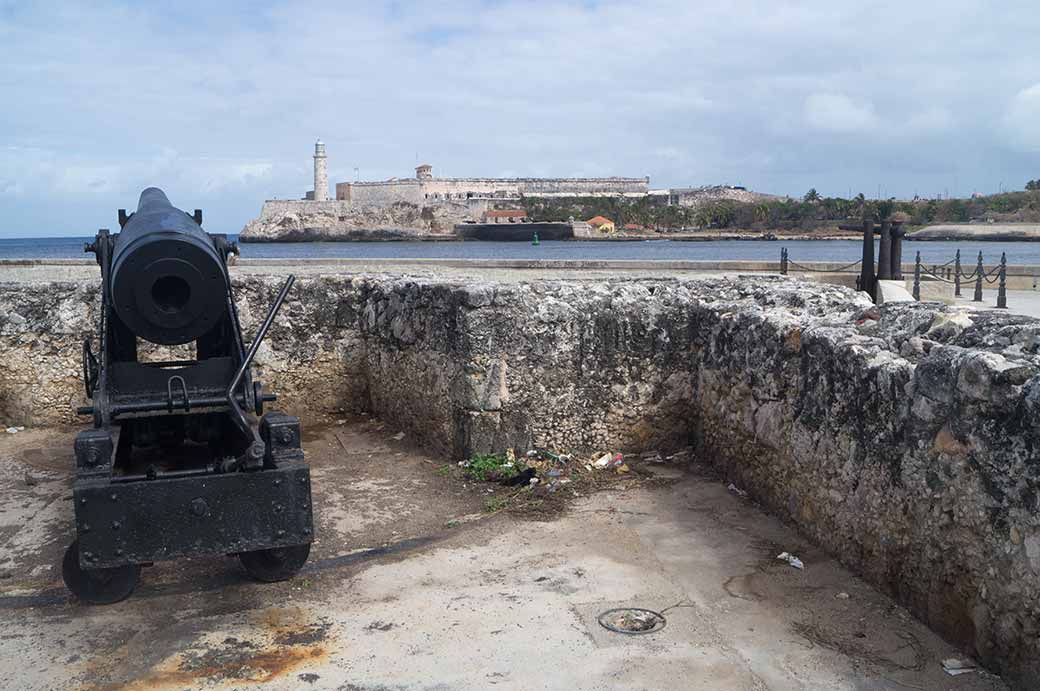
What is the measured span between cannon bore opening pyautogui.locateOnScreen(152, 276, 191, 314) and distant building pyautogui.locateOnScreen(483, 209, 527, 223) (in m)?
104

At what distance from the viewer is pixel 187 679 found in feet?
12.8

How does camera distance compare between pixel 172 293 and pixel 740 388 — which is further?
pixel 740 388

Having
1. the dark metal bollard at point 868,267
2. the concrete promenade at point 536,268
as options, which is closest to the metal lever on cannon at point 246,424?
the concrete promenade at point 536,268

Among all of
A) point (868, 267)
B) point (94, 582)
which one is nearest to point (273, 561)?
point (94, 582)

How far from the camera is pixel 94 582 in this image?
4.71 metres

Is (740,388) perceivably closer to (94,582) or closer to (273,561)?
(273,561)

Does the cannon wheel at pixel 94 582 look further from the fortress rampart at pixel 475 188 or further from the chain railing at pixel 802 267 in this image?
the fortress rampart at pixel 475 188

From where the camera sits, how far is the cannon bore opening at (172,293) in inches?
213

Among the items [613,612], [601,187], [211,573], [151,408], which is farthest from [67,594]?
[601,187]

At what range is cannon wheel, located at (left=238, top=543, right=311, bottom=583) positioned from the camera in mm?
4980

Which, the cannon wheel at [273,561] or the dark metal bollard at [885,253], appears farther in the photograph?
the dark metal bollard at [885,253]

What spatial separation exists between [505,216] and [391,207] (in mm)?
13109

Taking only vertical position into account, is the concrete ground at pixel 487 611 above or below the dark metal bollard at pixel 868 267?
below

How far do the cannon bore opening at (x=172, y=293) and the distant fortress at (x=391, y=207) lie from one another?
327 feet
